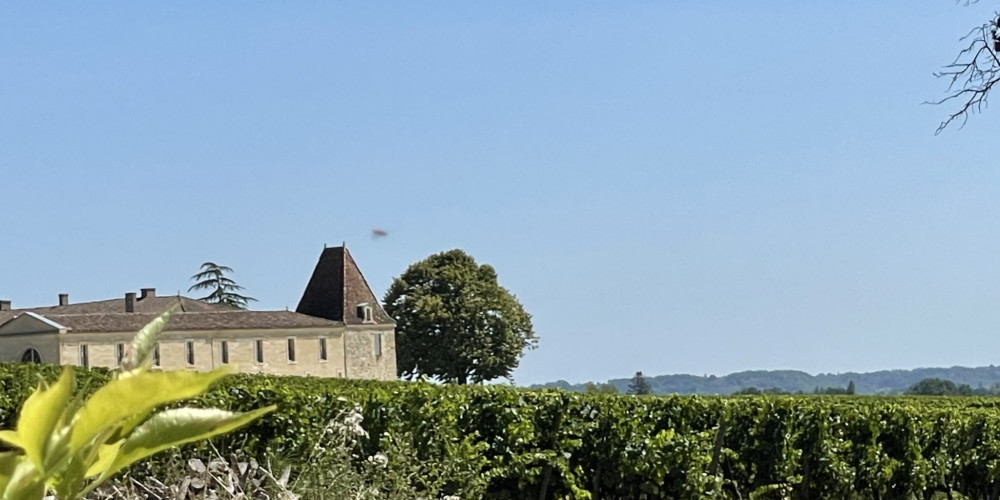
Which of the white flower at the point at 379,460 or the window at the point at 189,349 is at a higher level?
the window at the point at 189,349

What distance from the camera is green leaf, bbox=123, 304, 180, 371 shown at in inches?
41.8

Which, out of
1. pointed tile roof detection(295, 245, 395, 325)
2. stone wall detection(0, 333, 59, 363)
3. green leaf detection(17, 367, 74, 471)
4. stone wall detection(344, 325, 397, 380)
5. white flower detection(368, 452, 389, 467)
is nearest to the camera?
green leaf detection(17, 367, 74, 471)

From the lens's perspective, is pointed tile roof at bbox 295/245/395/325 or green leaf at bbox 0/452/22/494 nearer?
green leaf at bbox 0/452/22/494

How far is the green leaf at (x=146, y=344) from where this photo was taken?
1.06 meters

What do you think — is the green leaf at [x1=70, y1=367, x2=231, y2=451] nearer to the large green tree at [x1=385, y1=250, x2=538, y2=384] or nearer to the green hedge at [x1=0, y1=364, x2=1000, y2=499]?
the green hedge at [x1=0, y1=364, x2=1000, y2=499]

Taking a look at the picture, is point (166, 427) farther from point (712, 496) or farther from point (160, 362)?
point (160, 362)

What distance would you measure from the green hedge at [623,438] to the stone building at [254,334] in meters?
44.5

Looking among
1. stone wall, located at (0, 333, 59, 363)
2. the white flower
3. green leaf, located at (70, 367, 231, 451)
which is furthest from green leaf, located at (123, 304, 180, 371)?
stone wall, located at (0, 333, 59, 363)

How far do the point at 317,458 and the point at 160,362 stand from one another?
54.4 m

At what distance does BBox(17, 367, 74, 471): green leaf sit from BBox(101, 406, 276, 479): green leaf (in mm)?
90

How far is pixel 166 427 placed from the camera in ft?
3.54

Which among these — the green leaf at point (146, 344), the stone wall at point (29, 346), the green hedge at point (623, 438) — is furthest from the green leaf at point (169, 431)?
the stone wall at point (29, 346)

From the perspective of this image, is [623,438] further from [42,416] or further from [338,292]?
[338,292]

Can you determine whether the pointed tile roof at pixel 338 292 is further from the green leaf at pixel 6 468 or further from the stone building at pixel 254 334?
the green leaf at pixel 6 468
